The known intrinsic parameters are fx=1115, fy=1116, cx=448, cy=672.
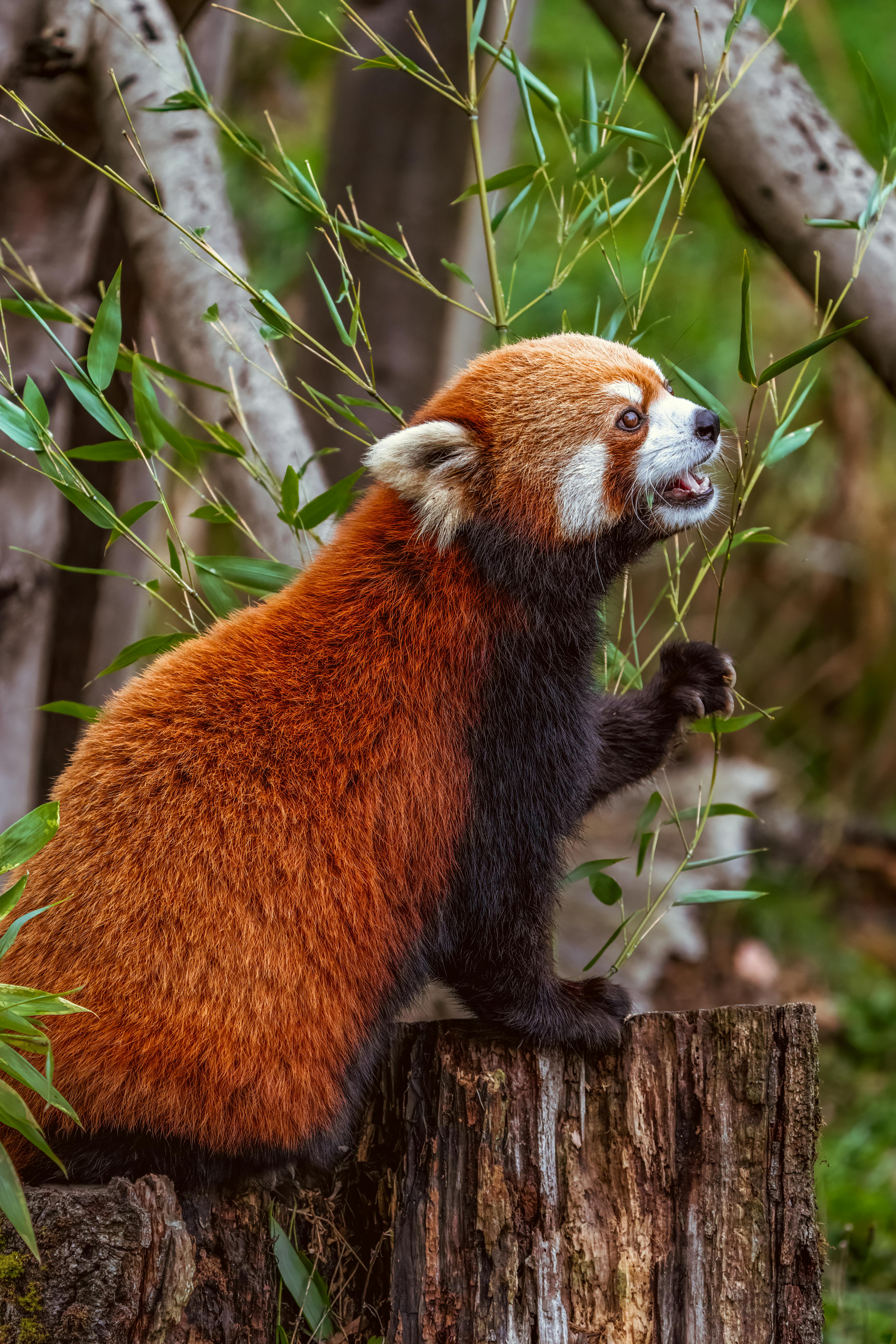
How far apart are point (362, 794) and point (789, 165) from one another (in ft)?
6.30

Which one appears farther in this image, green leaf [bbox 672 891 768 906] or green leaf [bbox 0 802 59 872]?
green leaf [bbox 672 891 768 906]

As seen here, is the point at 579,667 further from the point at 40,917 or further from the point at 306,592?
the point at 40,917

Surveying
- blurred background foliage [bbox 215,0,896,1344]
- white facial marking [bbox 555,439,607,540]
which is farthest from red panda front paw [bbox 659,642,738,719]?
blurred background foliage [bbox 215,0,896,1344]

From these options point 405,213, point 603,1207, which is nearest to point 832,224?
point 603,1207

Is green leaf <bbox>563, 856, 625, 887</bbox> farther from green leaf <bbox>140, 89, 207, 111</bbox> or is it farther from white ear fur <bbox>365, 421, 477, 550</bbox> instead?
green leaf <bbox>140, 89, 207, 111</bbox>

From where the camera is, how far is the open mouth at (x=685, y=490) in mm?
2146

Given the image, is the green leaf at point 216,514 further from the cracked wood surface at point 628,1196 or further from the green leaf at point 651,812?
the cracked wood surface at point 628,1196

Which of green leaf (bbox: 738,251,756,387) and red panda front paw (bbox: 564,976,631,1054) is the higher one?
green leaf (bbox: 738,251,756,387)

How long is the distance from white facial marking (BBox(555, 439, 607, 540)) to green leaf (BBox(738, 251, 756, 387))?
0.29 metres

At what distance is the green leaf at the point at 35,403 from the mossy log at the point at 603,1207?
4.74 feet

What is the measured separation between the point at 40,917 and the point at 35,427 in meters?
0.93

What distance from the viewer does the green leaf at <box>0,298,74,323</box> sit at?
2197 millimetres

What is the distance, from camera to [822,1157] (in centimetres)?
230

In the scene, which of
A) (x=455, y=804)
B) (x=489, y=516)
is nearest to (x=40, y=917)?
(x=455, y=804)
